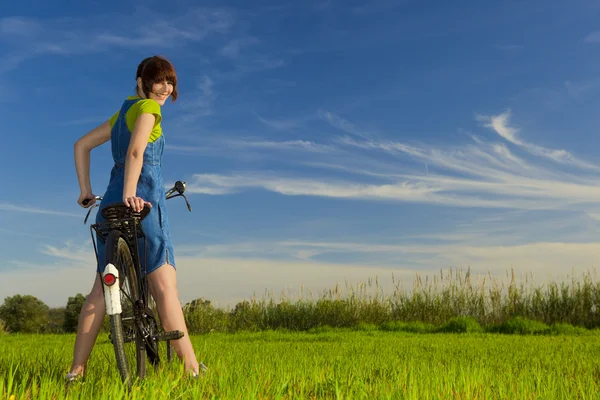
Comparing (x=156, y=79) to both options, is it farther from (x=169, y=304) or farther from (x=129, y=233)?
(x=169, y=304)

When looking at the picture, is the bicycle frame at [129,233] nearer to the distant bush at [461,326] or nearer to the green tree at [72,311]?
the distant bush at [461,326]

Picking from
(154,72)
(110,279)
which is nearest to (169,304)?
(110,279)

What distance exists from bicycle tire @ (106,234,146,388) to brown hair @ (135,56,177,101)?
1.14m

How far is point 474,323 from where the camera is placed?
1452cm

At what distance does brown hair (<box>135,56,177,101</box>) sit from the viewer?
4359 millimetres

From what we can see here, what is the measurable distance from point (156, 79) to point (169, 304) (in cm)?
157

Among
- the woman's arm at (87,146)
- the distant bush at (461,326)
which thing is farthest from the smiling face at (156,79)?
the distant bush at (461,326)

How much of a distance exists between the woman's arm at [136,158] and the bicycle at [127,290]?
0.24 feet

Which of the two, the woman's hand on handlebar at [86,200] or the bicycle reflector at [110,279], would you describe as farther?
the woman's hand on handlebar at [86,200]

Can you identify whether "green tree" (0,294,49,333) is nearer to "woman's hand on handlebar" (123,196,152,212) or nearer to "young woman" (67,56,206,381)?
"young woman" (67,56,206,381)

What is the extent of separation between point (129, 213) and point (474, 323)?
12.1 m

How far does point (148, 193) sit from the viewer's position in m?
4.22

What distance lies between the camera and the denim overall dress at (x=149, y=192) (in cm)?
422

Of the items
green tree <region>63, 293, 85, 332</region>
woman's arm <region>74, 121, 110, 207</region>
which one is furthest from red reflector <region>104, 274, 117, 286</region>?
green tree <region>63, 293, 85, 332</region>
